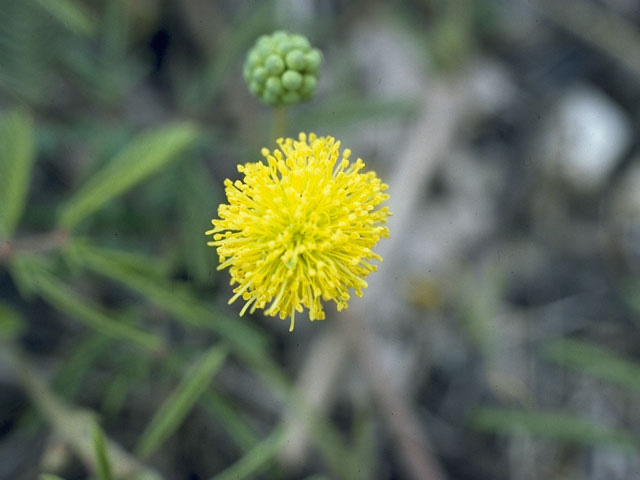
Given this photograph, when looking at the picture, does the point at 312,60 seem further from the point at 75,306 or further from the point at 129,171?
the point at 75,306

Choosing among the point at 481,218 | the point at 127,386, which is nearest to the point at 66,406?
the point at 127,386

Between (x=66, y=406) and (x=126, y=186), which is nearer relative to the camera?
(x=126, y=186)

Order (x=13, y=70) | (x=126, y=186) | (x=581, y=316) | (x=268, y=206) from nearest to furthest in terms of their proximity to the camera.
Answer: (x=268, y=206), (x=126, y=186), (x=13, y=70), (x=581, y=316)

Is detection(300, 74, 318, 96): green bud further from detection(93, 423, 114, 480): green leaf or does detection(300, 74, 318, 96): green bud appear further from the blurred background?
detection(93, 423, 114, 480): green leaf

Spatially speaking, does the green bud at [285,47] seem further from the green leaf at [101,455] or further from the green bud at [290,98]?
the green leaf at [101,455]

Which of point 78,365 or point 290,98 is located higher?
point 290,98

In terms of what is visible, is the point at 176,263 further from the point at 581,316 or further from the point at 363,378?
the point at 581,316

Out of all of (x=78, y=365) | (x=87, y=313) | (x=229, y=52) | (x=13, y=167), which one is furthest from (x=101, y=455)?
(x=229, y=52)

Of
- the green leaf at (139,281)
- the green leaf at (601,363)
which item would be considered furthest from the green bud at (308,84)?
the green leaf at (601,363)
